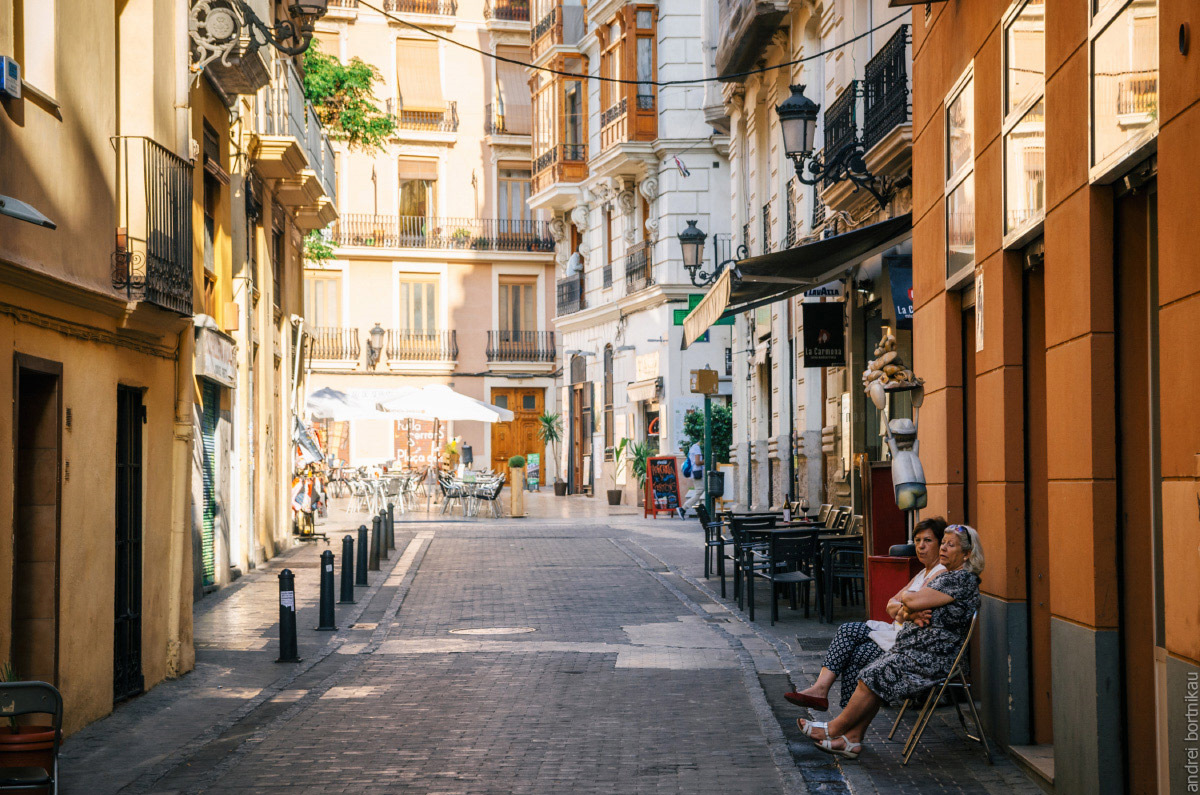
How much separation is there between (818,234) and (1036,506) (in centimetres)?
1391

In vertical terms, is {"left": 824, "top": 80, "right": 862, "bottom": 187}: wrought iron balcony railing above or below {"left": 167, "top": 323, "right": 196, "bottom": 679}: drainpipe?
above

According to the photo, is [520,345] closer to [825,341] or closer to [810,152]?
[825,341]

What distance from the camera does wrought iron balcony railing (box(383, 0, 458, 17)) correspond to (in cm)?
5150

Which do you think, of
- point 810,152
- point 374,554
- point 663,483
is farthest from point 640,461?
point 810,152

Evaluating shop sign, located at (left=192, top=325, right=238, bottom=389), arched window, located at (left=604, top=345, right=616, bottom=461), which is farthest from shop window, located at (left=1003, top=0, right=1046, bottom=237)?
arched window, located at (left=604, top=345, right=616, bottom=461)

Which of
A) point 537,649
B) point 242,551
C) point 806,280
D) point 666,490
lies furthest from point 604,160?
point 537,649

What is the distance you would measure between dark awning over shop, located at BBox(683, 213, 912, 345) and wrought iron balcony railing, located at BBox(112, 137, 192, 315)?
16.6 feet

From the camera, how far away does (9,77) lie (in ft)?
25.2

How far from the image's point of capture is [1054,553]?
268 inches

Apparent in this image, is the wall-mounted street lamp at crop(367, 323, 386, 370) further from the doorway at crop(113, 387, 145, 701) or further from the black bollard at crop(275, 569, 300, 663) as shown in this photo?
the doorway at crop(113, 387, 145, 701)

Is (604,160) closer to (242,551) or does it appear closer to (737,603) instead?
(242,551)

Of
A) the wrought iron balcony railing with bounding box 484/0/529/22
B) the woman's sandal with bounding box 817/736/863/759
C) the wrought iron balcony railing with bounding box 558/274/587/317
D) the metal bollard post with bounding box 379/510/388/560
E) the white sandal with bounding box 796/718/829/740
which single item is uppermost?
→ the wrought iron balcony railing with bounding box 484/0/529/22

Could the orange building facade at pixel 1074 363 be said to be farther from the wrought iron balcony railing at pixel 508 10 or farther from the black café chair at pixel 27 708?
the wrought iron balcony railing at pixel 508 10

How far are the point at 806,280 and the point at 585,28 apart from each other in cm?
2875
